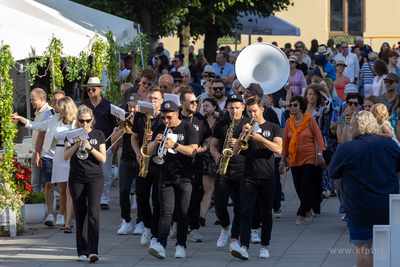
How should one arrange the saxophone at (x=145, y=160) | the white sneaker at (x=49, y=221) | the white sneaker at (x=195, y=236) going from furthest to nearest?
the white sneaker at (x=49, y=221), the white sneaker at (x=195, y=236), the saxophone at (x=145, y=160)

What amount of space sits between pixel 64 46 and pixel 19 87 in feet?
8.78

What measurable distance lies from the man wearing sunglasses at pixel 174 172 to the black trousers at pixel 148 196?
42 cm

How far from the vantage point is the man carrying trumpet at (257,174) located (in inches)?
276

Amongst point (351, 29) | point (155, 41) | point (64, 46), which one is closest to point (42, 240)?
point (64, 46)

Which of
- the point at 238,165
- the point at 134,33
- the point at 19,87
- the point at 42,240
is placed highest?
the point at 134,33

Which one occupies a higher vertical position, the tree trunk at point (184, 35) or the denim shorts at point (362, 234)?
the tree trunk at point (184, 35)

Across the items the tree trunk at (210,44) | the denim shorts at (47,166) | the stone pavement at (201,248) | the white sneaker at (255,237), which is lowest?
the stone pavement at (201,248)

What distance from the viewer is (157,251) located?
7.00m

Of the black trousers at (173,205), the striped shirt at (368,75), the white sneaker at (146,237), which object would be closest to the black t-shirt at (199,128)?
the black trousers at (173,205)

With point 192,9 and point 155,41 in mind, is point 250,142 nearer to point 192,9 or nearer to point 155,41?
point 155,41

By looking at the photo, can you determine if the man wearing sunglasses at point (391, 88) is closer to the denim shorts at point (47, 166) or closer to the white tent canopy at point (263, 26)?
the denim shorts at point (47, 166)

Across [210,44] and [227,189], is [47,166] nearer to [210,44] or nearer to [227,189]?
[227,189]

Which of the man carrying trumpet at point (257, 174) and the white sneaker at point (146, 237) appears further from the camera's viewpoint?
the white sneaker at point (146, 237)

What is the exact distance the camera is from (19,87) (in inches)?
492
